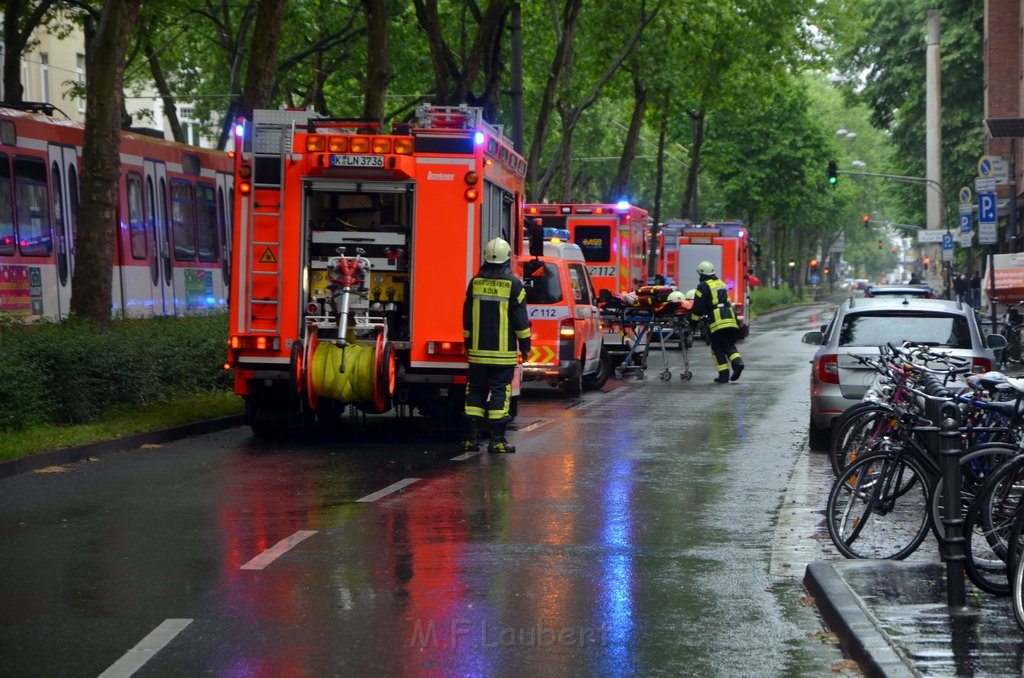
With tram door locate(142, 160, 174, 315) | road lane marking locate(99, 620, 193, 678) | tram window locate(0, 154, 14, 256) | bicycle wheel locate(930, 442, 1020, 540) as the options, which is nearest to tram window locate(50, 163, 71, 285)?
tram window locate(0, 154, 14, 256)

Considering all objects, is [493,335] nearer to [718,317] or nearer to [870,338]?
[870,338]

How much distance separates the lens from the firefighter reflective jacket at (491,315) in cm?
1431

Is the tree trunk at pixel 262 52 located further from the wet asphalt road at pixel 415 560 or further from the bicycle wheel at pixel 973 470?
the bicycle wheel at pixel 973 470

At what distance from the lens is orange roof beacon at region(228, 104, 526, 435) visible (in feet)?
48.3

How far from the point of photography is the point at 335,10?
3844 centimetres

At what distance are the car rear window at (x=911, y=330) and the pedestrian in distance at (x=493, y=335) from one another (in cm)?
300

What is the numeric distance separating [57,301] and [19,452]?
10945mm

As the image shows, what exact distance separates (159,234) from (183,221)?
3.78 ft

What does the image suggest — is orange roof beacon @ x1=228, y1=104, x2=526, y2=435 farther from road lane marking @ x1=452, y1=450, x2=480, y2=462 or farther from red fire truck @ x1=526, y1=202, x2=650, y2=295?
red fire truck @ x1=526, y1=202, x2=650, y2=295

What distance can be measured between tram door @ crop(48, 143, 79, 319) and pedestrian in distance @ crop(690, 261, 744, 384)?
9453 mm

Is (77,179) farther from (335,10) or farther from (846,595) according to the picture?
(846,595)

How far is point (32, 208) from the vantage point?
22859 millimetres

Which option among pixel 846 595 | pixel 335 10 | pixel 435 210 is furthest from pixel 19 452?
pixel 335 10

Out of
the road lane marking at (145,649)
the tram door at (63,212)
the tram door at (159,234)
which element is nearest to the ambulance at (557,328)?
the tram door at (63,212)
